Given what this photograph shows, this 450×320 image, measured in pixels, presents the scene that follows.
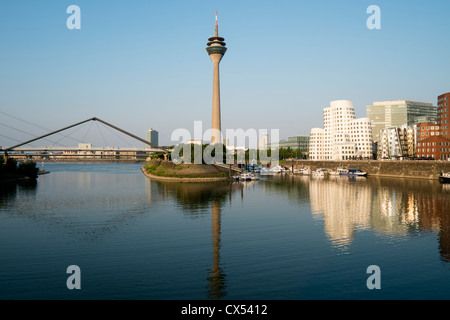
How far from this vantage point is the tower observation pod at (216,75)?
145375mm

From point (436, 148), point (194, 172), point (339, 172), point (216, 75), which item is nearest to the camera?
point (194, 172)

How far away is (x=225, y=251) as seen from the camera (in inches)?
1093

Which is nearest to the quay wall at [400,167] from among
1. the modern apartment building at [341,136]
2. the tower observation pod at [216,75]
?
the modern apartment building at [341,136]

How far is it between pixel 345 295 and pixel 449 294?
602cm

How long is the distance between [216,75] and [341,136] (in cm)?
7682

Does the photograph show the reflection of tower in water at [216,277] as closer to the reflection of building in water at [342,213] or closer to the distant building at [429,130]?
the reflection of building in water at [342,213]

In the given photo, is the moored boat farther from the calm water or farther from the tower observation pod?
the tower observation pod

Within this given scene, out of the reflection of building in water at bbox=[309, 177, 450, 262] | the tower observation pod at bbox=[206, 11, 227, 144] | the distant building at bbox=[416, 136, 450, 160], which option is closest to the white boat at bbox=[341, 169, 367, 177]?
the distant building at bbox=[416, 136, 450, 160]

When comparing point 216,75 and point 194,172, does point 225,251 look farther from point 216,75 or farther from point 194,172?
point 216,75

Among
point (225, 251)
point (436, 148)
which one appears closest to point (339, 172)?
point (436, 148)

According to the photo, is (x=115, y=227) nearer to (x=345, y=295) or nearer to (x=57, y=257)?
(x=57, y=257)
